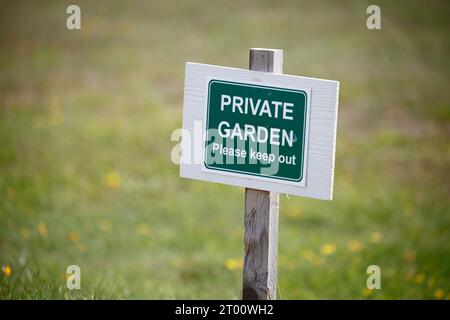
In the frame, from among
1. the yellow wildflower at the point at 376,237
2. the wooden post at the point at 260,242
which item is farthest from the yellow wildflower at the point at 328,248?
the wooden post at the point at 260,242

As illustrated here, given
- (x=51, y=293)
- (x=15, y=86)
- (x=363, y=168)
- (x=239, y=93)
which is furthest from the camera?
(x=15, y=86)

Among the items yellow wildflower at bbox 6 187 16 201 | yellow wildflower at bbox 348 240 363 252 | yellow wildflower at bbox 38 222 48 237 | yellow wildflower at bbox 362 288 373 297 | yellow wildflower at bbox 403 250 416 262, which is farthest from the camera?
yellow wildflower at bbox 6 187 16 201

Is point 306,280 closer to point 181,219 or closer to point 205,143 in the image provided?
point 181,219

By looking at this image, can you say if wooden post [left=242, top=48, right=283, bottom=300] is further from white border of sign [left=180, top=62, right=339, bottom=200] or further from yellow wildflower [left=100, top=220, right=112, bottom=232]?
yellow wildflower [left=100, top=220, right=112, bottom=232]

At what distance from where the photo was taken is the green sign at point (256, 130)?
3.06 metres

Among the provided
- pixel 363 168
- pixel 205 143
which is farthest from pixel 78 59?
pixel 205 143

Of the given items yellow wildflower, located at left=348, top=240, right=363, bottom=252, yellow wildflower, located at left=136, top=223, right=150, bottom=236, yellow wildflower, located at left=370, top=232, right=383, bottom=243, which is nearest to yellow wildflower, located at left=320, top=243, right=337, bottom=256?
yellow wildflower, located at left=348, top=240, right=363, bottom=252

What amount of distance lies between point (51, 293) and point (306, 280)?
2.70 m

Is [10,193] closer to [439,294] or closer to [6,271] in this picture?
[6,271]

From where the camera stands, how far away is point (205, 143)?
10.6ft

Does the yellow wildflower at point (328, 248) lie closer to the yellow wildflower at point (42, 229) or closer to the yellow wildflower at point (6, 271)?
the yellow wildflower at point (42, 229)

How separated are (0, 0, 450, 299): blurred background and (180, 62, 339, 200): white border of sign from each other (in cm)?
143

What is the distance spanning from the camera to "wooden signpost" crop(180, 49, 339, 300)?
3039 mm

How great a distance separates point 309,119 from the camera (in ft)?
9.98
